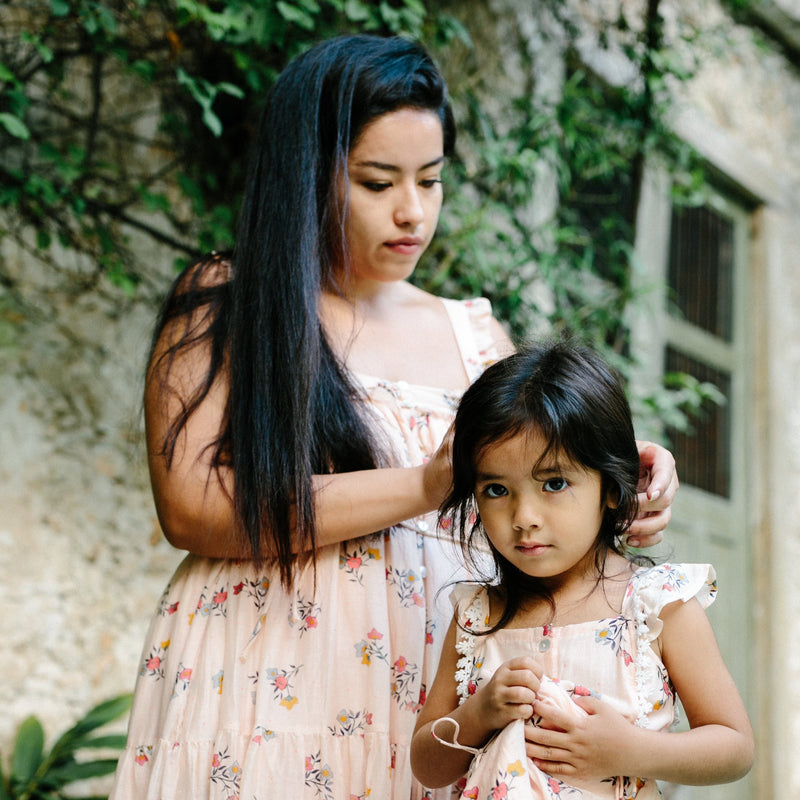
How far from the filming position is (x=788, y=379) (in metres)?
5.15

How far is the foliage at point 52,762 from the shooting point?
245 cm

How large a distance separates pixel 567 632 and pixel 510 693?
0.15 meters

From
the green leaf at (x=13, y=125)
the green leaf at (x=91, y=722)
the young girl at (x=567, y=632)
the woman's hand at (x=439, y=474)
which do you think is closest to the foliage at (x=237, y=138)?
the green leaf at (x=13, y=125)

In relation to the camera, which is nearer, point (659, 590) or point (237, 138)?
point (659, 590)

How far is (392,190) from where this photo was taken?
1762 millimetres

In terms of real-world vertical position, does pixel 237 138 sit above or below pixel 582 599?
above

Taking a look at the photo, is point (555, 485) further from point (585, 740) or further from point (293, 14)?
point (293, 14)

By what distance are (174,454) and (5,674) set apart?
131 cm

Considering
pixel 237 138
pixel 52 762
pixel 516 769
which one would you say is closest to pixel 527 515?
pixel 516 769

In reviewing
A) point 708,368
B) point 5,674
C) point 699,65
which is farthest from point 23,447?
point 708,368

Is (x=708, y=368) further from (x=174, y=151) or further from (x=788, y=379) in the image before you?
(x=174, y=151)

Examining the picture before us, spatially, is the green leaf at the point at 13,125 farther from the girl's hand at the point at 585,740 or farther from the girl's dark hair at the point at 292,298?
the girl's hand at the point at 585,740

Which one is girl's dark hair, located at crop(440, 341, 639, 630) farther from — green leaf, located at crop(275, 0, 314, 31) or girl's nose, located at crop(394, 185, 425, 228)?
green leaf, located at crop(275, 0, 314, 31)

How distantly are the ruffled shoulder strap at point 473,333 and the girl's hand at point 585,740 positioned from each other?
82cm
